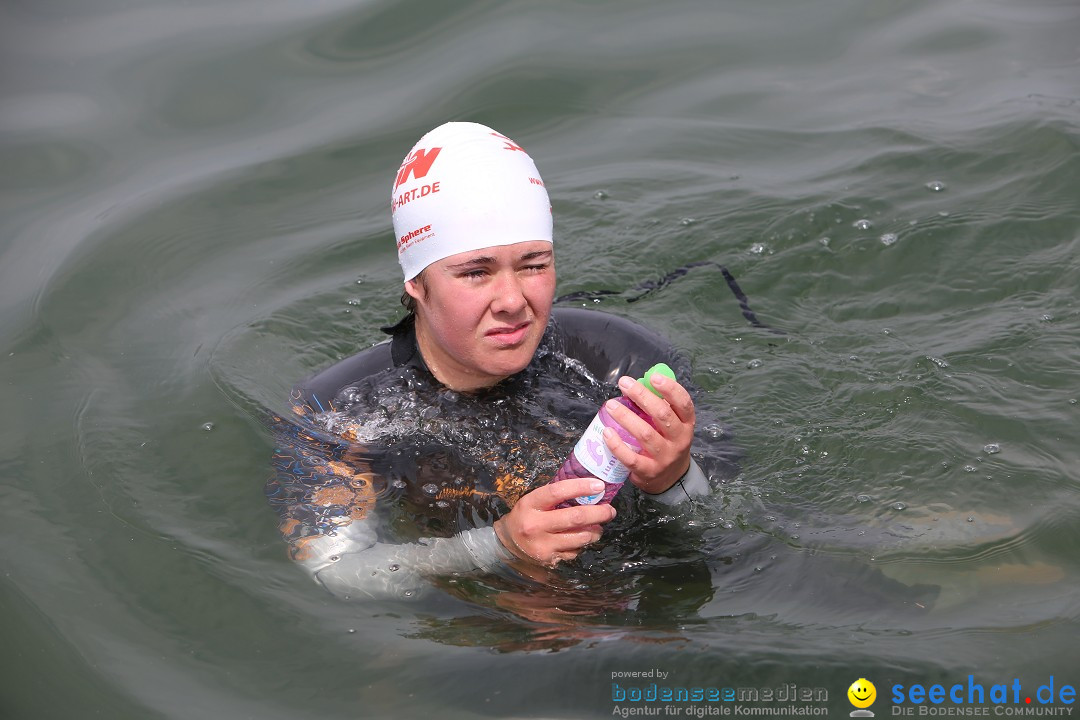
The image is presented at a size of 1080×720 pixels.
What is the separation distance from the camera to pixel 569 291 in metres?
6.74

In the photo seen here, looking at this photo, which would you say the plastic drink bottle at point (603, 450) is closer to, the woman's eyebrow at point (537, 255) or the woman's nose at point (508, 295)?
the woman's nose at point (508, 295)

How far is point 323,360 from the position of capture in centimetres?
625

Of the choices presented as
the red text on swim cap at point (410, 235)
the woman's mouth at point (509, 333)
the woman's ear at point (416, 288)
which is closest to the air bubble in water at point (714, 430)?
the woman's mouth at point (509, 333)

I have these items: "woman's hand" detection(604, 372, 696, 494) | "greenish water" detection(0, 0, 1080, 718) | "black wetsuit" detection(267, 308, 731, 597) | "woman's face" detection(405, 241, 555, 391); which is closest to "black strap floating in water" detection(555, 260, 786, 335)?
"greenish water" detection(0, 0, 1080, 718)

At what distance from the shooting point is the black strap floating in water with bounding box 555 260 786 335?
5.98 metres

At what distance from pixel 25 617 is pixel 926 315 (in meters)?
4.64

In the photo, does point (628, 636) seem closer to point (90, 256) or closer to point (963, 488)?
point (963, 488)

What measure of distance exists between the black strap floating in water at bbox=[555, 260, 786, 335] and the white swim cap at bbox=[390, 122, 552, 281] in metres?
1.35

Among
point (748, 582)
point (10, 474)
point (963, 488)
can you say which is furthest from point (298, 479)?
point (963, 488)

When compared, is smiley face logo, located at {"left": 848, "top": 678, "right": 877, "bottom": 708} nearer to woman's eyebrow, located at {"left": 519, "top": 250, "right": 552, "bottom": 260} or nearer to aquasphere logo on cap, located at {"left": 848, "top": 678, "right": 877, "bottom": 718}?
aquasphere logo on cap, located at {"left": 848, "top": 678, "right": 877, "bottom": 718}

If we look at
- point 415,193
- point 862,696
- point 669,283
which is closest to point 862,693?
point 862,696

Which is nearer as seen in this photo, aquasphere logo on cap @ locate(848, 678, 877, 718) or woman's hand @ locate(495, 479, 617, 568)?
aquasphere logo on cap @ locate(848, 678, 877, 718)

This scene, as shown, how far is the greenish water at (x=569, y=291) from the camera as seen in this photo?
154 inches

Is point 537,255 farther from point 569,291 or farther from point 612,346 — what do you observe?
point 569,291
